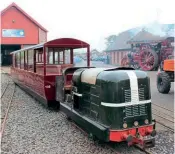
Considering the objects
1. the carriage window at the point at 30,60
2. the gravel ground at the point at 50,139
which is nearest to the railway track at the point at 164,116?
the gravel ground at the point at 50,139

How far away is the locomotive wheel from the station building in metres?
21.3

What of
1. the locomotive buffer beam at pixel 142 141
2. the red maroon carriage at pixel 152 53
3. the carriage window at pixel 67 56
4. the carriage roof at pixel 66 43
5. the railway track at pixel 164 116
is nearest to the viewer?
the locomotive buffer beam at pixel 142 141

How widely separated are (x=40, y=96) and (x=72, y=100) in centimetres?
277

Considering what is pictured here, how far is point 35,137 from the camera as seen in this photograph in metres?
5.35

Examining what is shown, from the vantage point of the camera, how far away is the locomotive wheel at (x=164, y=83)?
10.9 meters

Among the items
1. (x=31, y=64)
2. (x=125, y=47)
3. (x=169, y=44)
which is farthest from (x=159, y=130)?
(x=125, y=47)

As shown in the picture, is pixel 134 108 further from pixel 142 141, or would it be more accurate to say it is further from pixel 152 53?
pixel 152 53

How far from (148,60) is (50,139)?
1908 cm

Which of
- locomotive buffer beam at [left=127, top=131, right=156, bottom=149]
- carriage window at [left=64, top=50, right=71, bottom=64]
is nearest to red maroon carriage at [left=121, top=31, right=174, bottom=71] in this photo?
carriage window at [left=64, top=50, right=71, bottom=64]

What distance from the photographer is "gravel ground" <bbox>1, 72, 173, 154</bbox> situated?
15.1 ft

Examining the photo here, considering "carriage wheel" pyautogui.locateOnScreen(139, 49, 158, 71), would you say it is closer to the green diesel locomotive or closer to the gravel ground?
the gravel ground

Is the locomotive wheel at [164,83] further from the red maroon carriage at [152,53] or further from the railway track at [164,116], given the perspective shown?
the red maroon carriage at [152,53]

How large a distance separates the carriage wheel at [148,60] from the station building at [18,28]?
42.2ft

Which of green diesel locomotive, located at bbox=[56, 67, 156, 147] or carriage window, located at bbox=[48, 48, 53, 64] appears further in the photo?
carriage window, located at bbox=[48, 48, 53, 64]
